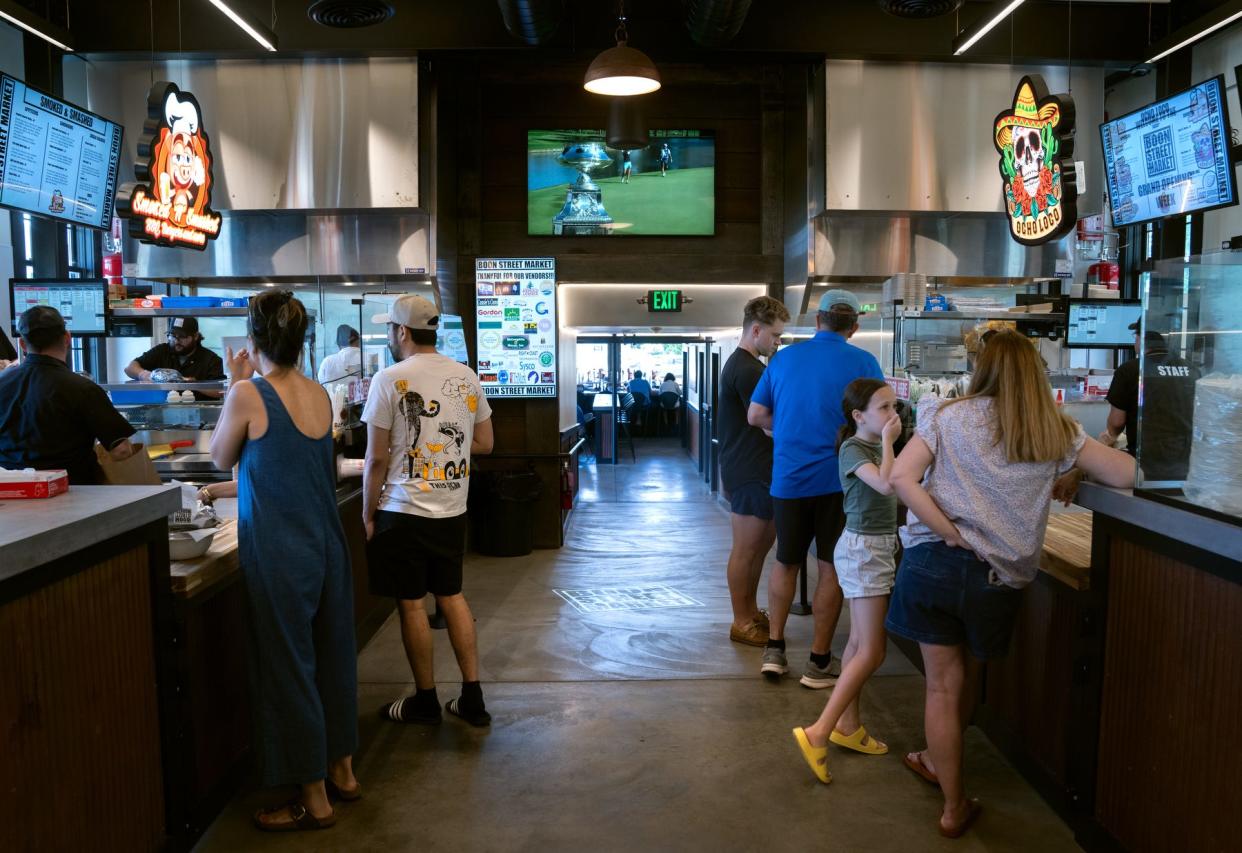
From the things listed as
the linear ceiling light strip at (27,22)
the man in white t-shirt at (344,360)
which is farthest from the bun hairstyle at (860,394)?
the linear ceiling light strip at (27,22)

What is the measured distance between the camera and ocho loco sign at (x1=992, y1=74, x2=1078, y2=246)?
5094 mm

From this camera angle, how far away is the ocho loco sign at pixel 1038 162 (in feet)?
16.7

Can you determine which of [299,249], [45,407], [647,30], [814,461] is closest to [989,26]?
[647,30]

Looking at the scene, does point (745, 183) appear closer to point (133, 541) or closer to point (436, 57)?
point (436, 57)

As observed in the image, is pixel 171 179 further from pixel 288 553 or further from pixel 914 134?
pixel 914 134

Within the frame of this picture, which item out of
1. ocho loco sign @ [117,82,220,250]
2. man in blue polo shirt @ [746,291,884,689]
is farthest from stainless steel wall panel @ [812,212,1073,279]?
ocho loco sign @ [117,82,220,250]

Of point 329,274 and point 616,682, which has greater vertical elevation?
point 329,274

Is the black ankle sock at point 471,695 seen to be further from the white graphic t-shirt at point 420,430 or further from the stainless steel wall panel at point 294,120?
the stainless steel wall panel at point 294,120

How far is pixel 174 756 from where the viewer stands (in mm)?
2721

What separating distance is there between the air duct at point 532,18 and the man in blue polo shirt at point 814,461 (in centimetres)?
280

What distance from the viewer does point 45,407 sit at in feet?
12.8

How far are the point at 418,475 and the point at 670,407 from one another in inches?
486

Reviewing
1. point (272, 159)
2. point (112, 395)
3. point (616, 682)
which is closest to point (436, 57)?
point (272, 159)

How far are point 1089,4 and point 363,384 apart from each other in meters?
5.76
